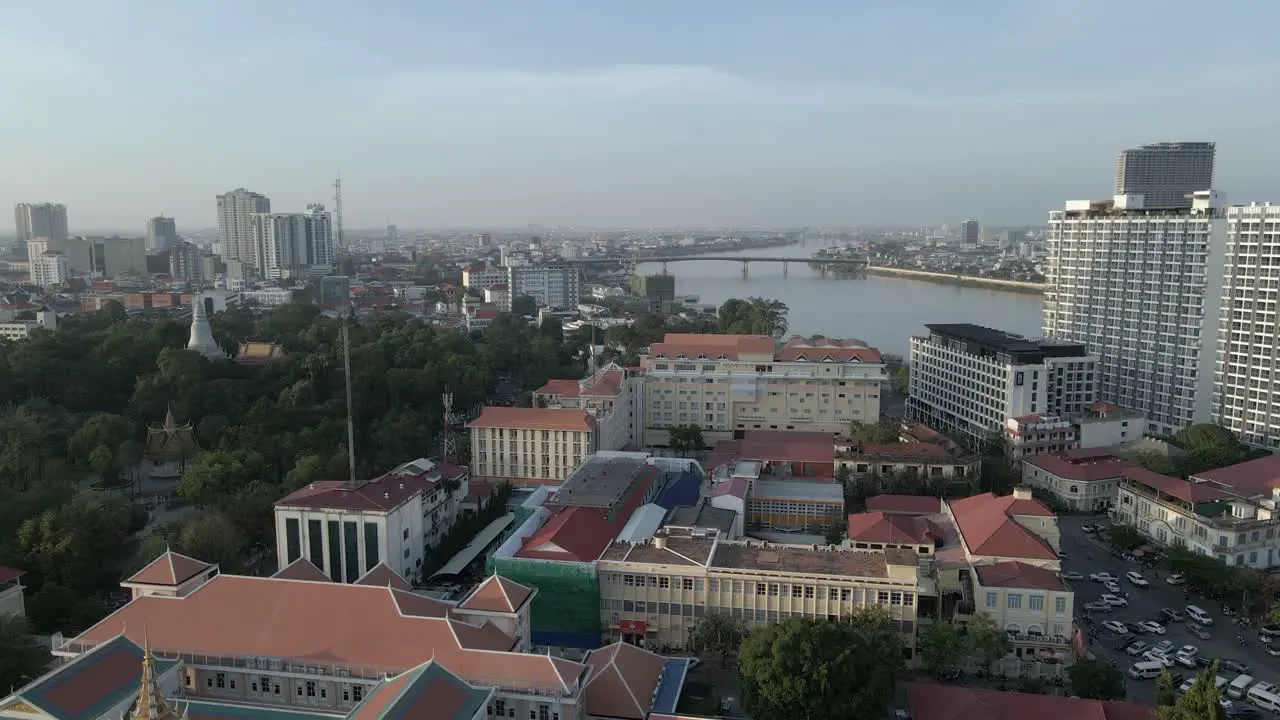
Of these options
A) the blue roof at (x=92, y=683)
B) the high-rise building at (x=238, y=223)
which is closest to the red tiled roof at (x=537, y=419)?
the blue roof at (x=92, y=683)

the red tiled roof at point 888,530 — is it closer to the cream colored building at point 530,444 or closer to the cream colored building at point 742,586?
the cream colored building at point 742,586

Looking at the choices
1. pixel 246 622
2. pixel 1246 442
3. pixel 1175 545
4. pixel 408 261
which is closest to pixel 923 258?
pixel 408 261

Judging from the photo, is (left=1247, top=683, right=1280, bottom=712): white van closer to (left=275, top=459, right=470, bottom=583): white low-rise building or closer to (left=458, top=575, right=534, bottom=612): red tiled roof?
(left=458, top=575, right=534, bottom=612): red tiled roof

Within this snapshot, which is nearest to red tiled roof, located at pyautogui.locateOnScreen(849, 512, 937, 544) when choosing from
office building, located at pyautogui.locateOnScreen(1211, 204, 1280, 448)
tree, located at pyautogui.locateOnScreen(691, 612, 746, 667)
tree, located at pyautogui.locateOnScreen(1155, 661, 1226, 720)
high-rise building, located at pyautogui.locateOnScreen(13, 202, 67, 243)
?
tree, located at pyautogui.locateOnScreen(691, 612, 746, 667)

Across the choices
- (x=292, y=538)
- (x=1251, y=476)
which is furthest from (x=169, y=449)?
(x=1251, y=476)

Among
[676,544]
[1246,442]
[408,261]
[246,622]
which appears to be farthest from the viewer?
[408,261]

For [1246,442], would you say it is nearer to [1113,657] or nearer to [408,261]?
[1113,657]

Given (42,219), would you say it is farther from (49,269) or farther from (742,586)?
(742,586)
